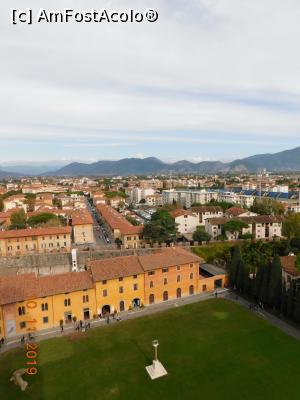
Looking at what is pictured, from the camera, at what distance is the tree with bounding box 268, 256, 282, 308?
33500 millimetres

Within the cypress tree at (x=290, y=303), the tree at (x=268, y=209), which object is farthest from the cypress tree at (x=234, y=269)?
the tree at (x=268, y=209)

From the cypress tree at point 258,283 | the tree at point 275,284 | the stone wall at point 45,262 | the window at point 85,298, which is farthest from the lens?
the stone wall at point 45,262

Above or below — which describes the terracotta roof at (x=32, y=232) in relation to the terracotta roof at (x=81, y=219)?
below

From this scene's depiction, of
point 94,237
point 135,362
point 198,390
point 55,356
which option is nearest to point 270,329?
point 198,390

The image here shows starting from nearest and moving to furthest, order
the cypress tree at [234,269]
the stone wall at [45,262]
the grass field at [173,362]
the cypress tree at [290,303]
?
the grass field at [173,362] < the cypress tree at [290,303] < the cypress tree at [234,269] < the stone wall at [45,262]

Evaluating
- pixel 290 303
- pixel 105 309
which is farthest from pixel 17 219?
pixel 290 303

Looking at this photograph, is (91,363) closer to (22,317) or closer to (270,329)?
(22,317)

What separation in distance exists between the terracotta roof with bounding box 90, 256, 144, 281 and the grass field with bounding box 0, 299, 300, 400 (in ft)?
17.2

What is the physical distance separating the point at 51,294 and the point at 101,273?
576 centimetres

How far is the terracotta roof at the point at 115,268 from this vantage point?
34.0 metres

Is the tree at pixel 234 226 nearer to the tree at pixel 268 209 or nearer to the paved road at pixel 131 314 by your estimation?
the tree at pixel 268 209

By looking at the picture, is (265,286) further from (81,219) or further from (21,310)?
(81,219)

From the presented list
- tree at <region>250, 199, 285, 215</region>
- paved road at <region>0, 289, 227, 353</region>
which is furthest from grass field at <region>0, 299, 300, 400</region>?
tree at <region>250, 199, 285, 215</region>

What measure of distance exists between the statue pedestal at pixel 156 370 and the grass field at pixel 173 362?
491 mm
